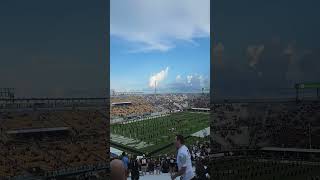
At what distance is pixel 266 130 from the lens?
126 feet

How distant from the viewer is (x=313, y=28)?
118 ft

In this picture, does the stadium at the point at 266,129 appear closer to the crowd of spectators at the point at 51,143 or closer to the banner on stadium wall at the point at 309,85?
the banner on stadium wall at the point at 309,85

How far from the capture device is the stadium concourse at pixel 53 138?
22.3m

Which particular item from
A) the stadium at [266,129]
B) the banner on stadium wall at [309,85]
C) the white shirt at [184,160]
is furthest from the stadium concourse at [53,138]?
the banner on stadium wall at [309,85]

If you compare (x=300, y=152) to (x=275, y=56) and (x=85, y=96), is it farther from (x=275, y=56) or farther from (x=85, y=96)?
(x=85, y=96)

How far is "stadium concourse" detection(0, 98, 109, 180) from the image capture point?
877 inches

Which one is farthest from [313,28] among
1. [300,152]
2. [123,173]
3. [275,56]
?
[123,173]

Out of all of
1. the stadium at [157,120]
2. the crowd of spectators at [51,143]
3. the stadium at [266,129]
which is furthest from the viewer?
the stadium at [157,120]

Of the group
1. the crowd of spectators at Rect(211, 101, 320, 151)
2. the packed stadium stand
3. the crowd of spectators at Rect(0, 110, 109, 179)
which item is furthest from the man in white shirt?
the packed stadium stand

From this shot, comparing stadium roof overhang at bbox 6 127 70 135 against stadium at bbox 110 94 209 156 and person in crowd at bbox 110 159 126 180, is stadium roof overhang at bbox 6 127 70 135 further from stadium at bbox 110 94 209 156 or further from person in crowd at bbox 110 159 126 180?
person in crowd at bbox 110 159 126 180

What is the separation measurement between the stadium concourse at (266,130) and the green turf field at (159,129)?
160 inches

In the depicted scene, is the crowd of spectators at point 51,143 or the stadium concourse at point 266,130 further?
the stadium concourse at point 266,130

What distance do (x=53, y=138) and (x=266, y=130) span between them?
18918 millimetres

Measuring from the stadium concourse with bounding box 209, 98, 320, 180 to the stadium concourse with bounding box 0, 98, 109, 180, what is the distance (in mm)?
8342
